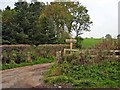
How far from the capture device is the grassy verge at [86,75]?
9.86m

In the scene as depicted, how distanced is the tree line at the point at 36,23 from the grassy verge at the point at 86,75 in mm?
11281

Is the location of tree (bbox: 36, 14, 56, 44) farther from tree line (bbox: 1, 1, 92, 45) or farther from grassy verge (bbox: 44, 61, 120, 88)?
grassy verge (bbox: 44, 61, 120, 88)

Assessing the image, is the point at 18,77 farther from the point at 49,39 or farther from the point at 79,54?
the point at 49,39

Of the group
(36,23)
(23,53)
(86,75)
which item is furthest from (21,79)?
(36,23)

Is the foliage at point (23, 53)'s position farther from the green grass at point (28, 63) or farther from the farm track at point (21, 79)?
the farm track at point (21, 79)

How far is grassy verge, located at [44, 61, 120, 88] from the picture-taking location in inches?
388

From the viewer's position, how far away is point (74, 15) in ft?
117

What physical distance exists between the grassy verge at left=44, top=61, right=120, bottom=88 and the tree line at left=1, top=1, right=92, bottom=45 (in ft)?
37.0

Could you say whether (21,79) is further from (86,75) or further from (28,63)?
(28,63)

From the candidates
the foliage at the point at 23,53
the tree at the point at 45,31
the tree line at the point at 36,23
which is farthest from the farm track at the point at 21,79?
the tree at the point at 45,31

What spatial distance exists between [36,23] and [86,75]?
50.3 feet

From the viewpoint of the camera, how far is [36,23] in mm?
25594

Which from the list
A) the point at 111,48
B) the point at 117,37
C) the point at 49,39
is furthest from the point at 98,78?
the point at 49,39

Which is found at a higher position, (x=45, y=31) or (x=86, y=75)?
(x=45, y=31)
